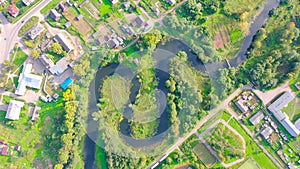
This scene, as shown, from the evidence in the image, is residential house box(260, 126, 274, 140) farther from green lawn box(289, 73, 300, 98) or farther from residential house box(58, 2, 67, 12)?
A: residential house box(58, 2, 67, 12)

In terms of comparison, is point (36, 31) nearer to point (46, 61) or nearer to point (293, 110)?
point (46, 61)

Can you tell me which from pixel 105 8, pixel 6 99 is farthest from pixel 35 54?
pixel 105 8

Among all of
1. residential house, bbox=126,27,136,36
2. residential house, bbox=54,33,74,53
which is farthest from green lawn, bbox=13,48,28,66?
residential house, bbox=126,27,136,36

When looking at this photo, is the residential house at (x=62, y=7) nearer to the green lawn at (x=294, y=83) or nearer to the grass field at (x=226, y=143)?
the grass field at (x=226, y=143)

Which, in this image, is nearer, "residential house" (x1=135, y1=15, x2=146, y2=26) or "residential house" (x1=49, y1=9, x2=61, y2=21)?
"residential house" (x1=49, y1=9, x2=61, y2=21)

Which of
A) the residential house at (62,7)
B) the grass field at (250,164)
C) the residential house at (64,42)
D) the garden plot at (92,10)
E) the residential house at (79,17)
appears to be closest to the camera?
the residential house at (64,42)

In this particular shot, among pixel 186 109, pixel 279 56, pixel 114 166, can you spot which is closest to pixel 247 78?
pixel 279 56

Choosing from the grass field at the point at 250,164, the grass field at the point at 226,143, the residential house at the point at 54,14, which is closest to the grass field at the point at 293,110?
the grass field at the point at 226,143
